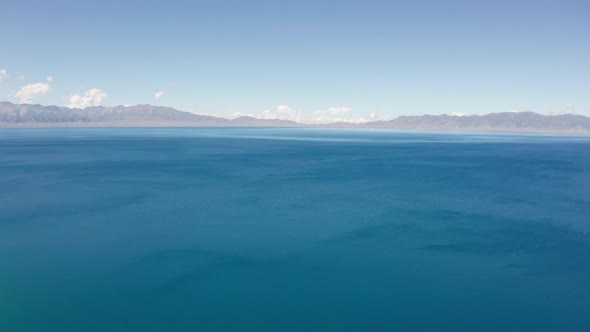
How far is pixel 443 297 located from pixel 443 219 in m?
10.5

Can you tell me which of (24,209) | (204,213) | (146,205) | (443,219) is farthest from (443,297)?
(24,209)

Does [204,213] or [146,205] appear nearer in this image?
[204,213]

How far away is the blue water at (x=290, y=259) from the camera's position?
11.7m

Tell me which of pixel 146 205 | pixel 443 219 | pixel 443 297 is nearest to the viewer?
pixel 443 297

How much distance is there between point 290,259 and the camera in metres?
15.9

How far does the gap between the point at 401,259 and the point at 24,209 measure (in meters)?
23.0

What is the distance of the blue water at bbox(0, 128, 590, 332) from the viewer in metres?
11.7

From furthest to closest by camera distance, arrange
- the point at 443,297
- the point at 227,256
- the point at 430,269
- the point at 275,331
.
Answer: the point at 227,256, the point at 430,269, the point at 443,297, the point at 275,331

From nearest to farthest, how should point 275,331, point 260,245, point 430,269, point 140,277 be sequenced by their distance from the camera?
point 275,331 → point 140,277 → point 430,269 → point 260,245

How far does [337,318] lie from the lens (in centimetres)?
1162

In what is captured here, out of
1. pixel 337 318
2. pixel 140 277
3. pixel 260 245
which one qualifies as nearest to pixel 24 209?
pixel 140 277

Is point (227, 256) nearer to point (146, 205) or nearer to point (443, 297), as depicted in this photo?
point (443, 297)

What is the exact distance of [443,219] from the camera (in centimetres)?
2253

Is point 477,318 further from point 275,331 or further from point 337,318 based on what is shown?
point 275,331
